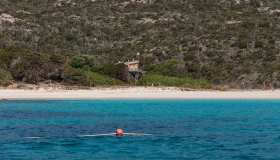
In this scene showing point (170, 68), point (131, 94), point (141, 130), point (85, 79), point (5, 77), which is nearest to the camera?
point (141, 130)

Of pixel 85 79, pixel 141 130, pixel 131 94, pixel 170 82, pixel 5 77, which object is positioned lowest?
pixel 141 130

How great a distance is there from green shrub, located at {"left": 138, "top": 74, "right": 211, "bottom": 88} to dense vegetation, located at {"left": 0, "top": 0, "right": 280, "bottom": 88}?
0.12 m

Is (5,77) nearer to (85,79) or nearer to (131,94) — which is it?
(85,79)

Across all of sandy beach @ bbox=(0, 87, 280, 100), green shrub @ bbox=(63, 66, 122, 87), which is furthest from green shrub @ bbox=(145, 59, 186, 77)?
sandy beach @ bbox=(0, 87, 280, 100)

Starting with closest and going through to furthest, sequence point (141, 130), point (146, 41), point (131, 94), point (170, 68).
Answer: point (141, 130) → point (131, 94) → point (170, 68) → point (146, 41)

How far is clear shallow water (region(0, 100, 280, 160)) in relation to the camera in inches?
1180

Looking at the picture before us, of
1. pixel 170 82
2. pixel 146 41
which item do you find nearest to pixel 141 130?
pixel 170 82

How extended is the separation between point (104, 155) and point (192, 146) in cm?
444

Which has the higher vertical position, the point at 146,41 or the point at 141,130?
the point at 146,41

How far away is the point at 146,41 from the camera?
105 meters

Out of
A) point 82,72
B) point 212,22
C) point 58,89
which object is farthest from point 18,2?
point 58,89

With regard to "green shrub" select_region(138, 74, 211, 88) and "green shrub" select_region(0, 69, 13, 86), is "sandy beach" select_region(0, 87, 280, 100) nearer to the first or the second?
"green shrub" select_region(0, 69, 13, 86)

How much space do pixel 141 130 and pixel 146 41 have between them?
2592 inches

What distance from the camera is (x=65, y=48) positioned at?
10481 centimetres
